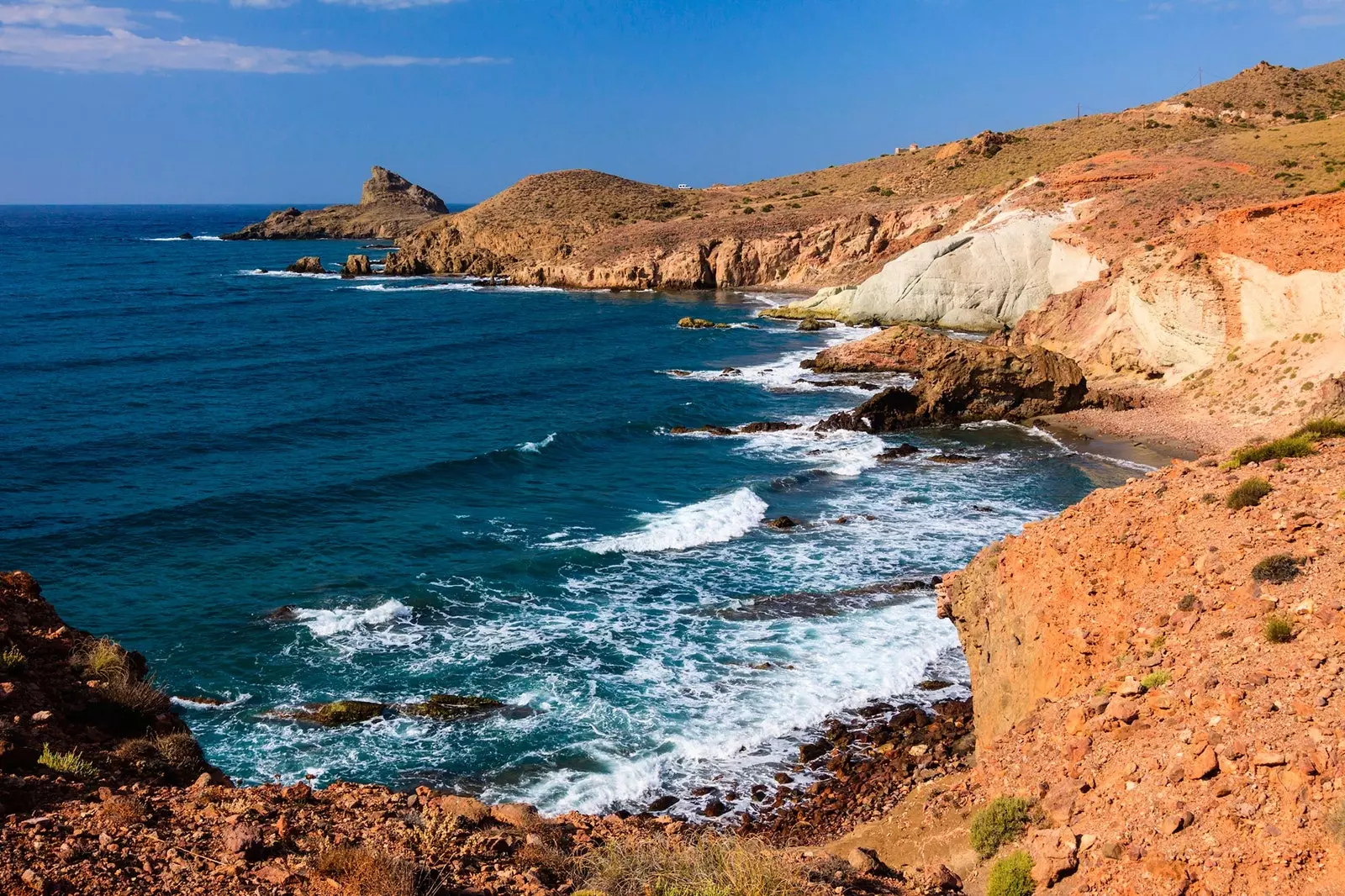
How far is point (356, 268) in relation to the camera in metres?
96.4

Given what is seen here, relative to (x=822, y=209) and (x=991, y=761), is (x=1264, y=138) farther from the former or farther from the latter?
(x=991, y=761)

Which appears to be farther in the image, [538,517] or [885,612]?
[538,517]

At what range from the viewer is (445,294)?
8312cm

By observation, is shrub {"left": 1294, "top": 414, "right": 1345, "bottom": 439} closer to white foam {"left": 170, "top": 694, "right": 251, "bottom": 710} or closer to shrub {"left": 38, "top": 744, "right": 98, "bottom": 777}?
shrub {"left": 38, "top": 744, "right": 98, "bottom": 777}

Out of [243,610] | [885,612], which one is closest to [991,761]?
[885,612]

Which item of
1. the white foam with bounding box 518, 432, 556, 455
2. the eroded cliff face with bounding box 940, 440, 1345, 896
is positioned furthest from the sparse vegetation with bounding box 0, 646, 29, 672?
the white foam with bounding box 518, 432, 556, 455

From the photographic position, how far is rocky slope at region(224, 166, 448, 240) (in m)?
152

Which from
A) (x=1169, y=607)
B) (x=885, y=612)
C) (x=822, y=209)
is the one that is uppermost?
(x=822, y=209)

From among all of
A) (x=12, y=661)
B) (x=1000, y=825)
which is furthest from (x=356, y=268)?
(x=1000, y=825)

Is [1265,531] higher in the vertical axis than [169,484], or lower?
higher

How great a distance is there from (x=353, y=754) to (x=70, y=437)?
26.0 m

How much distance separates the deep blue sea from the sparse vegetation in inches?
257

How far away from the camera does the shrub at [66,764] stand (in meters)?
8.86

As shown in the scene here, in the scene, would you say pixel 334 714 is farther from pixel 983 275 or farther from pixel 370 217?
pixel 370 217
